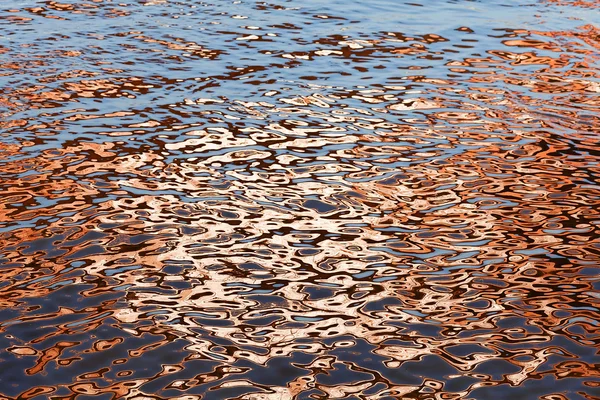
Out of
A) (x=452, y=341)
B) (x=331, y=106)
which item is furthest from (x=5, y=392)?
(x=331, y=106)

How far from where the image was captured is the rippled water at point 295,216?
4188 mm

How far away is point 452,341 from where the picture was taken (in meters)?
4.41

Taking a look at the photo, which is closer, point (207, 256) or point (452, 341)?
point (452, 341)

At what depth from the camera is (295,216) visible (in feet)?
19.1

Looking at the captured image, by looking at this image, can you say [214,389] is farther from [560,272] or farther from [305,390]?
[560,272]

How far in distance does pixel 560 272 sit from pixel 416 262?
104 cm

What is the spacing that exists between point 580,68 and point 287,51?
13.0 ft

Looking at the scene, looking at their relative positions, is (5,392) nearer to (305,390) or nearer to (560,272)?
(305,390)

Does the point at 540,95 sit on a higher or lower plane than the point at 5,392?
higher

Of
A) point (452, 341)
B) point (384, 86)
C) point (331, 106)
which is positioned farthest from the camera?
point (384, 86)

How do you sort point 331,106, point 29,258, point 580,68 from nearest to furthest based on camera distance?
point 29,258 < point 331,106 < point 580,68

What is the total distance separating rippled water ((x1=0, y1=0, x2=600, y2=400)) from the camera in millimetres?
4188

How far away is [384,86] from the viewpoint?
8750mm

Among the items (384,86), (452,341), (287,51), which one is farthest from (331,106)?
(452,341)
